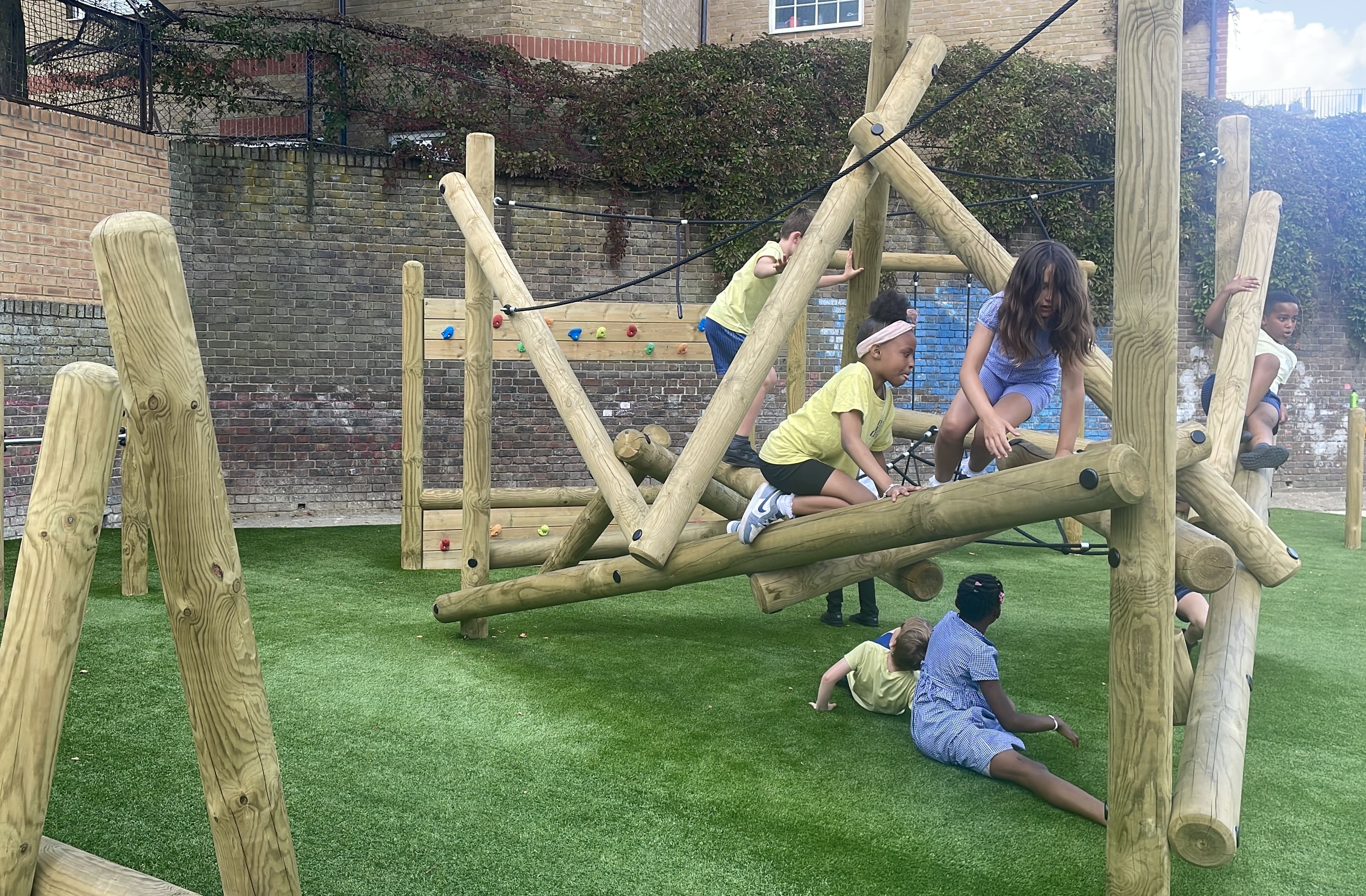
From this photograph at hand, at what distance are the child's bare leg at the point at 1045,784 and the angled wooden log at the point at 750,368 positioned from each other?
5.03 feet

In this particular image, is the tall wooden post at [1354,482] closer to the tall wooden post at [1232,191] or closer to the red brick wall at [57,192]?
the tall wooden post at [1232,191]

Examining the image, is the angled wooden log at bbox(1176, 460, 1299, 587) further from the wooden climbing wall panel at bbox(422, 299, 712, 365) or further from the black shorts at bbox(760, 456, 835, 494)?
the wooden climbing wall panel at bbox(422, 299, 712, 365)

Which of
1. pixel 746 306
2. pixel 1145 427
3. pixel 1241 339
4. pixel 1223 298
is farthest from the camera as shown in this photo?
pixel 746 306

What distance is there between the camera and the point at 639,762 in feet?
13.7

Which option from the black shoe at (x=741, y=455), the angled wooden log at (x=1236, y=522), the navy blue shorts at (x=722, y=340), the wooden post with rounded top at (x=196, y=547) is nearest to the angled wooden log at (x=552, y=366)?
the black shoe at (x=741, y=455)

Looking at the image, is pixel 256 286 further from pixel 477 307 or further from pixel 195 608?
pixel 195 608

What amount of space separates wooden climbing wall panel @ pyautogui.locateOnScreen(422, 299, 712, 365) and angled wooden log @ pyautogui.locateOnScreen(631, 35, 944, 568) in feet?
13.3

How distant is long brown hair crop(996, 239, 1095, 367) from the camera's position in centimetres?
376

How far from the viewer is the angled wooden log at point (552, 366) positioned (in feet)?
15.6

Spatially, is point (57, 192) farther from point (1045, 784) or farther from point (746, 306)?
point (1045, 784)

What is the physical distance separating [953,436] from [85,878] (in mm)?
3403

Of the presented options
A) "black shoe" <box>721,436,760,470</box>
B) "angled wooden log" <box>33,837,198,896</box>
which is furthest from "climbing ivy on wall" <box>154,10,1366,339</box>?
"angled wooden log" <box>33,837,198,896</box>

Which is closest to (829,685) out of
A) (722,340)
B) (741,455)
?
(741,455)

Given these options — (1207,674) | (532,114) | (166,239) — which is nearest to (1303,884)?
(1207,674)
